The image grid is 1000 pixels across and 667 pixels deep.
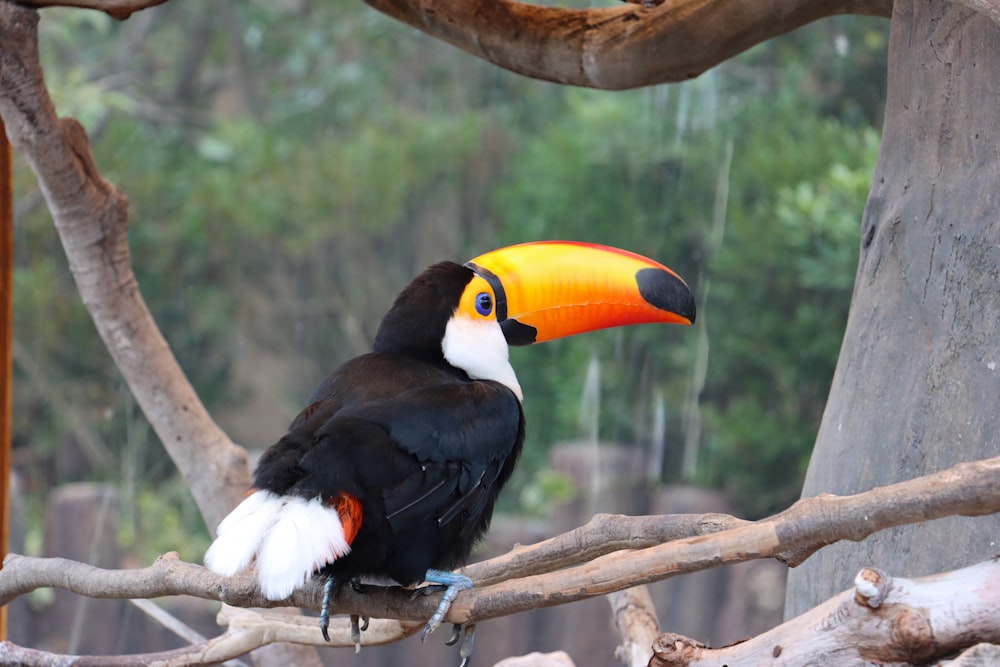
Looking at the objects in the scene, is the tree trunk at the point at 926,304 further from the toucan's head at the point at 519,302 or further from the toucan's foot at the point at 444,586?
the toucan's foot at the point at 444,586

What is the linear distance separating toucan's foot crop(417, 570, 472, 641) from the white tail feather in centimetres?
10

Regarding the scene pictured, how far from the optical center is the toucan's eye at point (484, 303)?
1241mm

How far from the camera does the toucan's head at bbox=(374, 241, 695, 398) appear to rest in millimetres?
1228

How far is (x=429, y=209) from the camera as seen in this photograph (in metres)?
3.18

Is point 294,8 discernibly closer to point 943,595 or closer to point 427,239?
point 427,239

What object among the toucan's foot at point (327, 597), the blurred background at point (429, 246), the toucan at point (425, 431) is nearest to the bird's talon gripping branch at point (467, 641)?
the toucan at point (425, 431)

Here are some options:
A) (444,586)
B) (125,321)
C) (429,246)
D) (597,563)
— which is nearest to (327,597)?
(444,586)

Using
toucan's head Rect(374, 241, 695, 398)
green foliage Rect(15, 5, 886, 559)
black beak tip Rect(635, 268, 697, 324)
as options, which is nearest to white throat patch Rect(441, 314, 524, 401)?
toucan's head Rect(374, 241, 695, 398)

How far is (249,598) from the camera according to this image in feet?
3.01

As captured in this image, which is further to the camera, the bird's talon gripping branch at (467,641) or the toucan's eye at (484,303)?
Result: the toucan's eye at (484,303)

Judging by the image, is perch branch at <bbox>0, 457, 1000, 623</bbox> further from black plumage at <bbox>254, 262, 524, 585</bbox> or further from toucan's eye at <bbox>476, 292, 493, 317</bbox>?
toucan's eye at <bbox>476, 292, 493, 317</bbox>

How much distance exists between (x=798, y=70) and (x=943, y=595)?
2074 mm

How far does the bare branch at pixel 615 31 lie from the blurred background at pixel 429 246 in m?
1.02

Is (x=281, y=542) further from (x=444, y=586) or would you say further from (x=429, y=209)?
(x=429, y=209)
